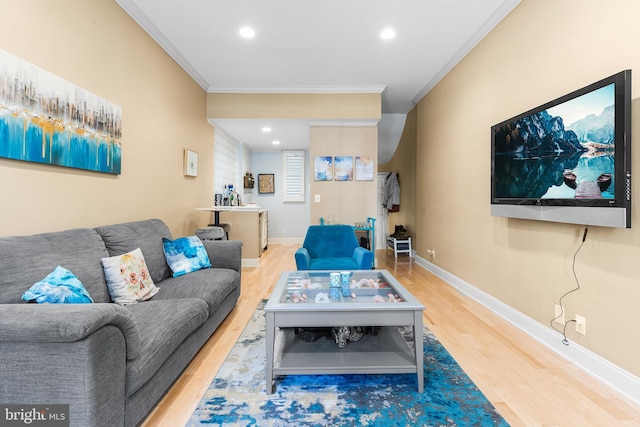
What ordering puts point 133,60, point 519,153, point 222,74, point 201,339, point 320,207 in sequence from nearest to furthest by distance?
point 201,339, point 519,153, point 133,60, point 222,74, point 320,207

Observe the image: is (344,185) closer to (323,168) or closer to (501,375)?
(323,168)

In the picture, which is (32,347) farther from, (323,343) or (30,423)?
(323,343)

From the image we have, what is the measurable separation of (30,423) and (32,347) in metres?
0.33

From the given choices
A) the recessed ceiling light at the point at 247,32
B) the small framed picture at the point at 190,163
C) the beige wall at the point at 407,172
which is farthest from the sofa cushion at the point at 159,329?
the beige wall at the point at 407,172

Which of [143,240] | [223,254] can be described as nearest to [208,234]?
[223,254]

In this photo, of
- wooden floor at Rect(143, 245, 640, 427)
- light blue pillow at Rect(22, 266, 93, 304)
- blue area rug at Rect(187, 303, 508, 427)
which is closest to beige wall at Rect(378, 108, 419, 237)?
wooden floor at Rect(143, 245, 640, 427)

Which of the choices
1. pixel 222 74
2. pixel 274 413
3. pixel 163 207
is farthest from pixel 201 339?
pixel 222 74

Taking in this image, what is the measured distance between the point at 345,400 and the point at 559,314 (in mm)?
1763

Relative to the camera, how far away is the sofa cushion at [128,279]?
205cm

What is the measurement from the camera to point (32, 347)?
1.10 metres

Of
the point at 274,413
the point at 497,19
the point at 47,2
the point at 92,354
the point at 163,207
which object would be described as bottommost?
the point at 274,413

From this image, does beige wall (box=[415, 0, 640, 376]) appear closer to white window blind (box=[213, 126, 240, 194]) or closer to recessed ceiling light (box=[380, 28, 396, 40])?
recessed ceiling light (box=[380, 28, 396, 40])

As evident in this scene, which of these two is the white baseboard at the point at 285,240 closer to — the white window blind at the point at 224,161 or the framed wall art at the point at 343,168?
the white window blind at the point at 224,161

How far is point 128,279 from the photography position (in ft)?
6.96
